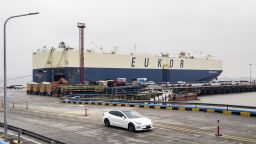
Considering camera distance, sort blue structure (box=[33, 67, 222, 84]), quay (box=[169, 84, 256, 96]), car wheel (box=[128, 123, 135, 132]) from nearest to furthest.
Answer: car wheel (box=[128, 123, 135, 132])
blue structure (box=[33, 67, 222, 84])
quay (box=[169, 84, 256, 96])

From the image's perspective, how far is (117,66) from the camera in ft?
364

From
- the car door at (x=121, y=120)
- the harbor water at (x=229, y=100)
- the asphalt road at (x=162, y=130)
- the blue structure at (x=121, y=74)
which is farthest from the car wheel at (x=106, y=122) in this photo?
the blue structure at (x=121, y=74)

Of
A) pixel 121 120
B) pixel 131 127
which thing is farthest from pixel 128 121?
pixel 121 120

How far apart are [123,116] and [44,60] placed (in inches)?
3263

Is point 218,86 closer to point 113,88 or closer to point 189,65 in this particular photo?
point 189,65

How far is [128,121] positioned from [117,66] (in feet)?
281

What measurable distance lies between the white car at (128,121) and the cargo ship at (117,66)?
69988 mm

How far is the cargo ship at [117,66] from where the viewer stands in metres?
99.8

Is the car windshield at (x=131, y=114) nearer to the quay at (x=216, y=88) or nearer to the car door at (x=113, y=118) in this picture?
the car door at (x=113, y=118)

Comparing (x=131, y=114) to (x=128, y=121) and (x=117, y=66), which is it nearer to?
(x=128, y=121)

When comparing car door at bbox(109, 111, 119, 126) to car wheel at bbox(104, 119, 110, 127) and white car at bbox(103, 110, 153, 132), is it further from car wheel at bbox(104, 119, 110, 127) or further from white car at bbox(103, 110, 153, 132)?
car wheel at bbox(104, 119, 110, 127)

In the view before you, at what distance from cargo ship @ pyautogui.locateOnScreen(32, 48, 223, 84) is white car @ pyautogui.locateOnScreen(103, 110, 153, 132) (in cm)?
6999

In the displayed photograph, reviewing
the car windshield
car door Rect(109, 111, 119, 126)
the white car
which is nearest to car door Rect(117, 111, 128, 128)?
the white car

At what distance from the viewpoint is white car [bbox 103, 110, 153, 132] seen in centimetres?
2484
